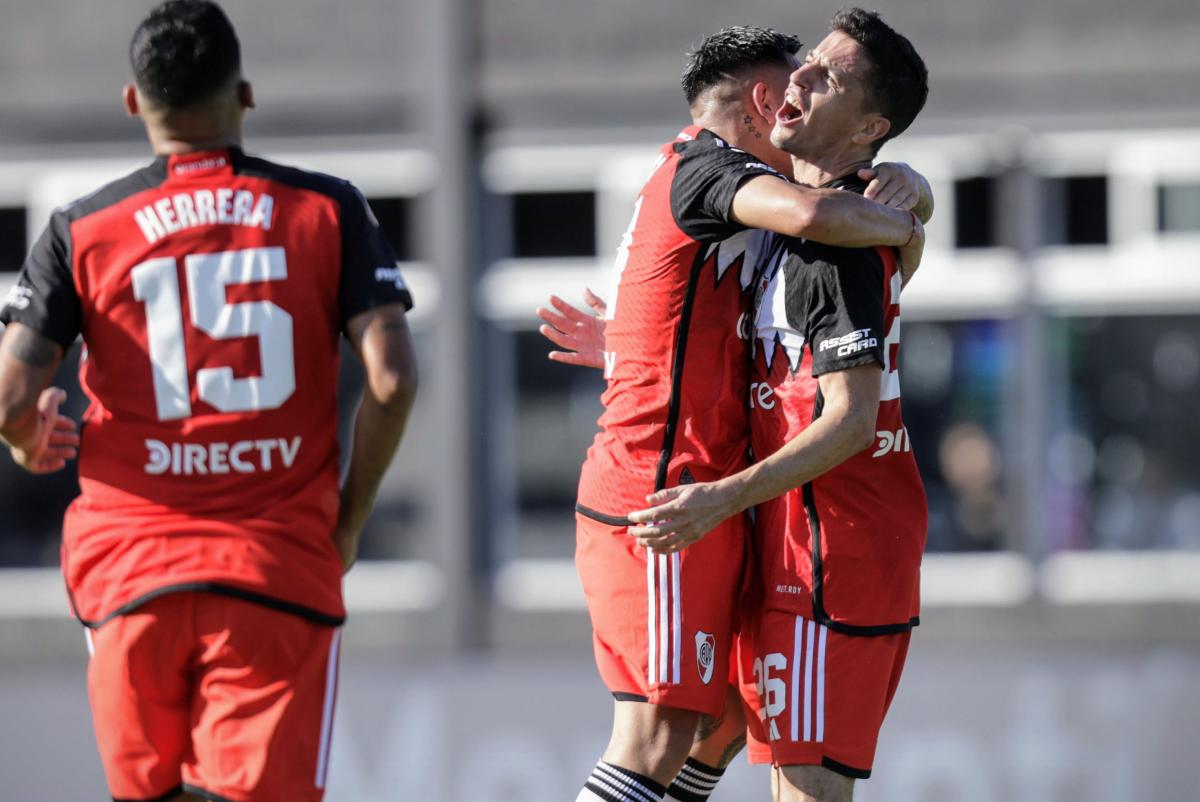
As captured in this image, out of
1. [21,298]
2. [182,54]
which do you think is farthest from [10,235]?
[182,54]

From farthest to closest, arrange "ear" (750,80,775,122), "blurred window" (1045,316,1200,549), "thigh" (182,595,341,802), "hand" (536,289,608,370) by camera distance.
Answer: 1. "blurred window" (1045,316,1200,549)
2. "hand" (536,289,608,370)
3. "ear" (750,80,775,122)
4. "thigh" (182,595,341,802)

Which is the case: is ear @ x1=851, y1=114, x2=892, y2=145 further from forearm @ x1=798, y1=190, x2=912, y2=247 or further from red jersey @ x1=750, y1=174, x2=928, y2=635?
forearm @ x1=798, y1=190, x2=912, y2=247

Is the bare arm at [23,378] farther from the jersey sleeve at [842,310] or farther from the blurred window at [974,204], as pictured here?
the blurred window at [974,204]

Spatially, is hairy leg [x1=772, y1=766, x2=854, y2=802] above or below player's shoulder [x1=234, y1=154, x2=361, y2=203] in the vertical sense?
below

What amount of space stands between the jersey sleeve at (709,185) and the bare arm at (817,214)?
4 cm

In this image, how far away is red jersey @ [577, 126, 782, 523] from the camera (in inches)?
140

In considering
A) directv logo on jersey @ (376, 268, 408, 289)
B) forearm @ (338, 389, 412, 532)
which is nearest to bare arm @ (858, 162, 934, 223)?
directv logo on jersey @ (376, 268, 408, 289)

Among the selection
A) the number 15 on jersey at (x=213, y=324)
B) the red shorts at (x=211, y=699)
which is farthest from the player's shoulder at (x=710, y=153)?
the red shorts at (x=211, y=699)

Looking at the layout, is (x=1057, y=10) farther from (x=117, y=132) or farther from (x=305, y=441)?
(x=305, y=441)

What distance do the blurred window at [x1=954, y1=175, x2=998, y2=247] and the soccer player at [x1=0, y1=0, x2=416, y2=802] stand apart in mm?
8411

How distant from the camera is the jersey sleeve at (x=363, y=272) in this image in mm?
3314

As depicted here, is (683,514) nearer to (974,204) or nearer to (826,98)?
(826,98)

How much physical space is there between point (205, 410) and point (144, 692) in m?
0.59

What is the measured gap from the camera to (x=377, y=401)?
3340 mm
